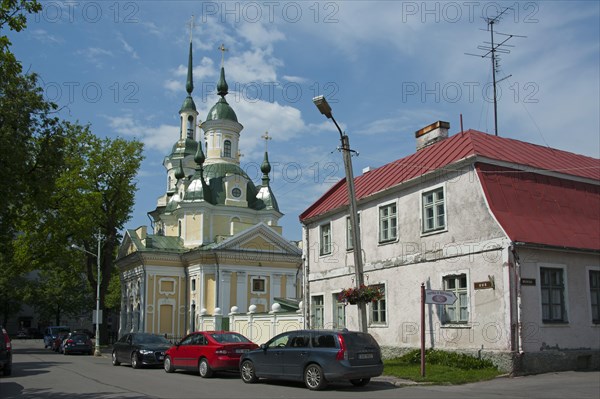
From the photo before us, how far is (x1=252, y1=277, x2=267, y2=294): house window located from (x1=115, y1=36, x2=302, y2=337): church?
8 centimetres

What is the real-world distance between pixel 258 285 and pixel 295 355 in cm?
3771

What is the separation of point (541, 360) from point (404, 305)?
5.13 m

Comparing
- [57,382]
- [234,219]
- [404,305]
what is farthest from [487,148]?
[234,219]

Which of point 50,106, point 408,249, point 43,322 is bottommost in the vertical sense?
point 43,322

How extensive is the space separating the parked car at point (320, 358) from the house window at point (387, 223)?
7.46 m

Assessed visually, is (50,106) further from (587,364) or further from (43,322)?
(43,322)

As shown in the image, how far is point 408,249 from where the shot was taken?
21391 mm

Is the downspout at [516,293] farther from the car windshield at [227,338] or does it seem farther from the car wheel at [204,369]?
the car wheel at [204,369]

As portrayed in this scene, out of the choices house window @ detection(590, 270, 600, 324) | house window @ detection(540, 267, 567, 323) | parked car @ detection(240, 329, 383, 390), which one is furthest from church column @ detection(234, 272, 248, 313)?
house window @ detection(540, 267, 567, 323)

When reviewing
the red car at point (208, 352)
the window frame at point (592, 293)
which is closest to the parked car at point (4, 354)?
the red car at point (208, 352)

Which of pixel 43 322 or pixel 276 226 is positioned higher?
pixel 276 226

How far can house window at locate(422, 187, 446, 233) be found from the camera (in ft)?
66.6

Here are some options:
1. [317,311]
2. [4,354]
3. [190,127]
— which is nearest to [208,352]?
[4,354]

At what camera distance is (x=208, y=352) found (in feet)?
61.2
